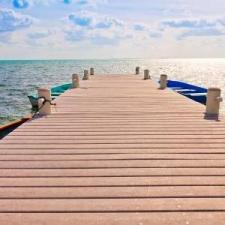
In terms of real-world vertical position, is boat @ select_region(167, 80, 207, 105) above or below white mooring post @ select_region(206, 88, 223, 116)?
below

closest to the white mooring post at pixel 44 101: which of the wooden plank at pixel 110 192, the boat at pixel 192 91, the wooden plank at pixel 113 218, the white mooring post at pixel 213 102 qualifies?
the white mooring post at pixel 213 102

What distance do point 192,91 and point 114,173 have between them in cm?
1370

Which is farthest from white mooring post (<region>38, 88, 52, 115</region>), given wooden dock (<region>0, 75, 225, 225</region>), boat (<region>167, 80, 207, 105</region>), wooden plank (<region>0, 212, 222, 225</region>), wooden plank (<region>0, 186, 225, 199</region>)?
boat (<region>167, 80, 207, 105</region>)

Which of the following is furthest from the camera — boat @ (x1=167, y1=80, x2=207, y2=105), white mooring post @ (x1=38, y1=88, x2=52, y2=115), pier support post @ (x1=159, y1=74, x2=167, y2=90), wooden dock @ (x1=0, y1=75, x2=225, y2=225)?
boat @ (x1=167, y1=80, x2=207, y2=105)

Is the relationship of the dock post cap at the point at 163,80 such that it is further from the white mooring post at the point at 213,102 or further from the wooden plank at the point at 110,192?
the wooden plank at the point at 110,192

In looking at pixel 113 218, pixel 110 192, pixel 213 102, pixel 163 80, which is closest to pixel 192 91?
pixel 163 80

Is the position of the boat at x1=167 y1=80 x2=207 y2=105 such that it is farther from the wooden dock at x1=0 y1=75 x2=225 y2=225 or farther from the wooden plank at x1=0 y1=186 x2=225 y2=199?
the wooden plank at x1=0 y1=186 x2=225 y2=199

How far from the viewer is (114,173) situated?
3.98 m

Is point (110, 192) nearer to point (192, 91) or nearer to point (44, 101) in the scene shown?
point (44, 101)

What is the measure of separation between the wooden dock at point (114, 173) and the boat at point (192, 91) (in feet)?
26.9

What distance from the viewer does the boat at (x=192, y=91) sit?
49.5 ft

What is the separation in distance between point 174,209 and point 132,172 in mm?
991

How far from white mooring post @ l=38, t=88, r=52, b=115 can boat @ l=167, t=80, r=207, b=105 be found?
8.94 metres

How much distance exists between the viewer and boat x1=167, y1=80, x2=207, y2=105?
15082mm
